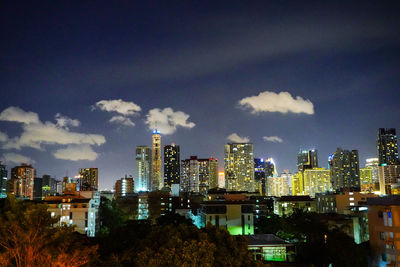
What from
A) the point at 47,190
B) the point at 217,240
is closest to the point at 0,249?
the point at 217,240

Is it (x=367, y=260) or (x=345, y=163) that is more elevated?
(x=345, y=163)

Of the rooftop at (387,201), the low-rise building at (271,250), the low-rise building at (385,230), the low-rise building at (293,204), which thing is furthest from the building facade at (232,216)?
the low-rise building at (293,204)

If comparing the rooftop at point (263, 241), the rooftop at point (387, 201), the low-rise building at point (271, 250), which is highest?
the rooftop at point (387, 201)

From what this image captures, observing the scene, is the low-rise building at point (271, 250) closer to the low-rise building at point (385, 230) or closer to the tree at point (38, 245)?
the low-rise building at point (385, 230)

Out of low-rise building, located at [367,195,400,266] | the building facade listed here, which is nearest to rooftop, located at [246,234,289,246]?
low-rise building, located at [367,195,400,266]

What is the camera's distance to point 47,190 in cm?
19362

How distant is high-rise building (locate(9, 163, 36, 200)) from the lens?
17288 cm

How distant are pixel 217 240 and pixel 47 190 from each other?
194m

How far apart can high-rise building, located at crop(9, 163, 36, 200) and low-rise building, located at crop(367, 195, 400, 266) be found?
167 metres

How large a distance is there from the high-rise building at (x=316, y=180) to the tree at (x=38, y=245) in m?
187

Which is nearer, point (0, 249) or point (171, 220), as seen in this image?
point (0, 249)

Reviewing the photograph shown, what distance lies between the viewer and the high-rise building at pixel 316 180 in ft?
639

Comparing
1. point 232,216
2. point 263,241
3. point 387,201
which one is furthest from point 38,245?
point 232,216

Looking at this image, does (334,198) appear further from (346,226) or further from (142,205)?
(142,205)
